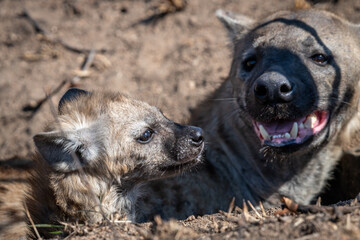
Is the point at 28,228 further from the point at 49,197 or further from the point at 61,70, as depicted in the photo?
the point at 61,70

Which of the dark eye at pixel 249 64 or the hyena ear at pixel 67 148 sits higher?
the dark eye at pixel 249 64

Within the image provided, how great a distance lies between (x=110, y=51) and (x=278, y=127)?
8.44ft

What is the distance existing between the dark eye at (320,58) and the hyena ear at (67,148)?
4.96ft

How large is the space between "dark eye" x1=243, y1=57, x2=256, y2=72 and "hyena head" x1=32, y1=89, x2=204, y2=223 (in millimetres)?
678

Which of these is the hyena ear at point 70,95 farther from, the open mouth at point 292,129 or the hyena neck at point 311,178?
the hyena neck at point 311,178

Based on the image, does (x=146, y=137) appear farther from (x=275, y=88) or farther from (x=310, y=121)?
(x=310, y=121)

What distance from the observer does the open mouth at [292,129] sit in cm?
262

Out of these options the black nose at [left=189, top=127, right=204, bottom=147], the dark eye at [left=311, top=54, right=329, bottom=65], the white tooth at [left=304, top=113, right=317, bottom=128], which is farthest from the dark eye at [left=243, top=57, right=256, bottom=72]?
the black nose at [left=189, top=127, right=204, bottom=147]

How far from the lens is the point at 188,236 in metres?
1.79

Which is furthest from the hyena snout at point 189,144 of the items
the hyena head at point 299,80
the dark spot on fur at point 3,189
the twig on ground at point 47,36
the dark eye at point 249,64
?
the twig on ground at point 47,36

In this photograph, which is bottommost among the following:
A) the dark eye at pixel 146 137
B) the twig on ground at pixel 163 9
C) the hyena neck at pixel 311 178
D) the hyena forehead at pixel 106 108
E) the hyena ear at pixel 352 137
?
the hyena neck at pixel 311 178

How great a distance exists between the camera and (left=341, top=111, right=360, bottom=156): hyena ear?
300cm

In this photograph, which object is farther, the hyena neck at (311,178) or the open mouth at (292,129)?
the hyena neck at (311,178)

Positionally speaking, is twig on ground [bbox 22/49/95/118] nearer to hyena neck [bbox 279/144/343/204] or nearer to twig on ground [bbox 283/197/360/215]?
hyena neck [bbox 279/144/343/204]
